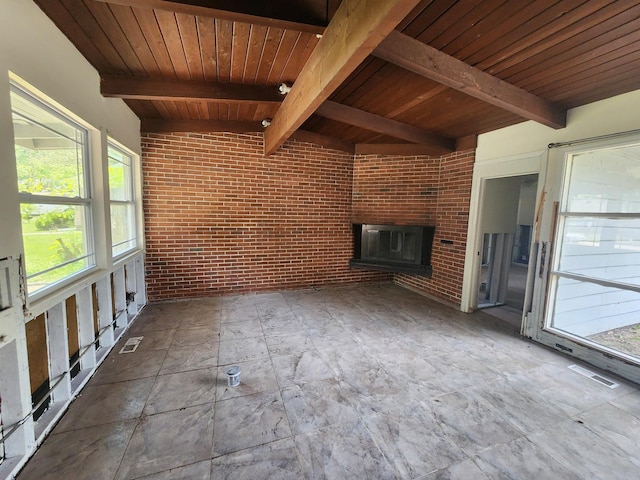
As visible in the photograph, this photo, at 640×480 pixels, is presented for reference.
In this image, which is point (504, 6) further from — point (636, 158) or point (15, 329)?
point (15, 329)

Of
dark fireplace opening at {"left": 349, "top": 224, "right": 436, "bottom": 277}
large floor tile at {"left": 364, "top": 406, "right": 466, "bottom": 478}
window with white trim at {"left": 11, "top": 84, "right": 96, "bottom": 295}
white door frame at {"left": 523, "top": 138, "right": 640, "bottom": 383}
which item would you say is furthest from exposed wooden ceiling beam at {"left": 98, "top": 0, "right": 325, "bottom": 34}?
dark fireplace opening at {"left": 349, "top": 224, "right": 436, "bottom": 277}

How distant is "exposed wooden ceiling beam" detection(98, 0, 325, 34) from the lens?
1.59m

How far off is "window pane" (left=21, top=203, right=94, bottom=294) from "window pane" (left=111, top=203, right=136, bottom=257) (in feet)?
2.18

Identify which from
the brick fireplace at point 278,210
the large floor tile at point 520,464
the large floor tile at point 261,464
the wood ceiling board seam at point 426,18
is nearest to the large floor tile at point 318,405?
the large floor tile at point 261,464

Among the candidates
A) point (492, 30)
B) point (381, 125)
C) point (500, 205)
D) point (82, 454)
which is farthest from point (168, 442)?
point (500, 205)

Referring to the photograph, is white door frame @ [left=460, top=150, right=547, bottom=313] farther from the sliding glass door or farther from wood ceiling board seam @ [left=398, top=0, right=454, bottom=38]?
wood ceiling board seam @ [left=398, top=0, right=454, bottom=38]

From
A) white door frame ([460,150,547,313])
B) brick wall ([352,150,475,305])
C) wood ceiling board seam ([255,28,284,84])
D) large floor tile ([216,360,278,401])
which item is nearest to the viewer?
wood ceiling board seam ([255,28,284,84])

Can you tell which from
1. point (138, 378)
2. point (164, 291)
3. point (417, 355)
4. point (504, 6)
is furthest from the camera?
point (164, 291)

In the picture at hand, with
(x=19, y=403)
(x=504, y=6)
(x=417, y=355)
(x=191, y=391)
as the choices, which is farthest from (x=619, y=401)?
(x=19, y=403)

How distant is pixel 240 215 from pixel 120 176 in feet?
5.41

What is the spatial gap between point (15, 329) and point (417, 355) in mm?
3115

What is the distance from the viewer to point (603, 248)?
2934 mm

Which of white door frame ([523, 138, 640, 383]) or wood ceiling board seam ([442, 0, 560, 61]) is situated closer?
wood ceiling board seam ([442, 0, 560, 61])

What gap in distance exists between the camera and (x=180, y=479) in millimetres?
1479
